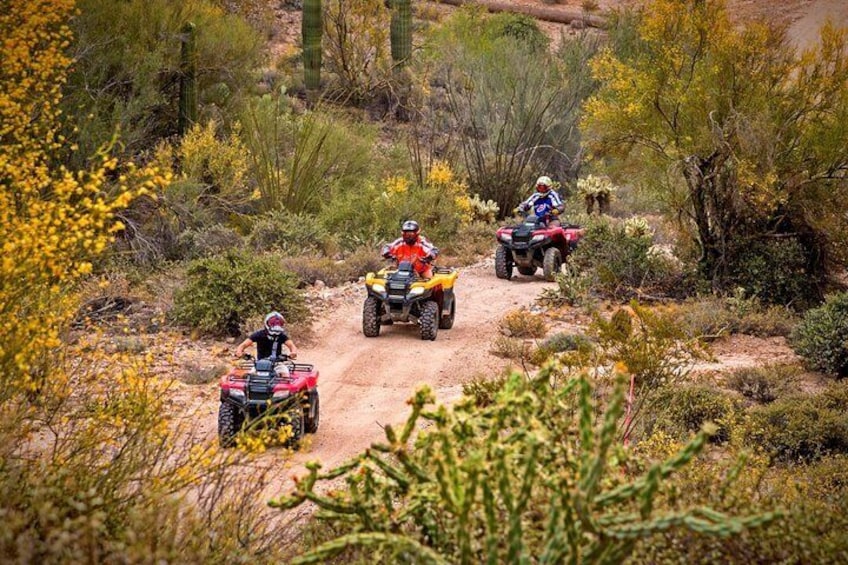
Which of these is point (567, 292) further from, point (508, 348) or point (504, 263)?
point (508, 348)

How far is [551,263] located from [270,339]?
744cm

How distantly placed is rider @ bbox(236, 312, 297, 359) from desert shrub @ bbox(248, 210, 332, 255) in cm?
732

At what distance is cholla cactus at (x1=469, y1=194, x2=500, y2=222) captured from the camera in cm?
2102

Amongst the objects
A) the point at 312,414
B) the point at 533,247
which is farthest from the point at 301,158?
the point at 312,414

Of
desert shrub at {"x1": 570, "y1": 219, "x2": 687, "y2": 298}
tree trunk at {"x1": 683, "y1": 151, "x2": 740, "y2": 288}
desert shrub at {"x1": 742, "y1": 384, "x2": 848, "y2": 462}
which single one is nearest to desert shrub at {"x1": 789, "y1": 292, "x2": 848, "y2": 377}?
desert shrub at {"x1": 742, "y1": 384, "x2": 848, "y2": 462}

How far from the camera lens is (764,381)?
11227 mm

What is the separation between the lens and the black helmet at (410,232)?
13000mm

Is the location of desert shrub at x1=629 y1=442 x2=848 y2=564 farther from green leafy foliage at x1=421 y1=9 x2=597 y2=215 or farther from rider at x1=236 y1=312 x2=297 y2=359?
green leafy foliage at x1=421 y1=9 x2=597 y2=215

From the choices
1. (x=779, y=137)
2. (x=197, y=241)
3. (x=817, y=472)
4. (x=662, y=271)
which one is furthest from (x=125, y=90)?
(x=817, y=472)

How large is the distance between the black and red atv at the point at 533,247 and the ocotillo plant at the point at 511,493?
456 inches

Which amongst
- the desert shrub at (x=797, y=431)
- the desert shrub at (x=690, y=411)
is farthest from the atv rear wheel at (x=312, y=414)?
the desert shrub at (x=797, y=431)

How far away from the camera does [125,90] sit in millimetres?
19156

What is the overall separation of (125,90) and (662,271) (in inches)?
401

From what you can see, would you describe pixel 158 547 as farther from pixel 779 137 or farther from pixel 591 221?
pixel 591 221
